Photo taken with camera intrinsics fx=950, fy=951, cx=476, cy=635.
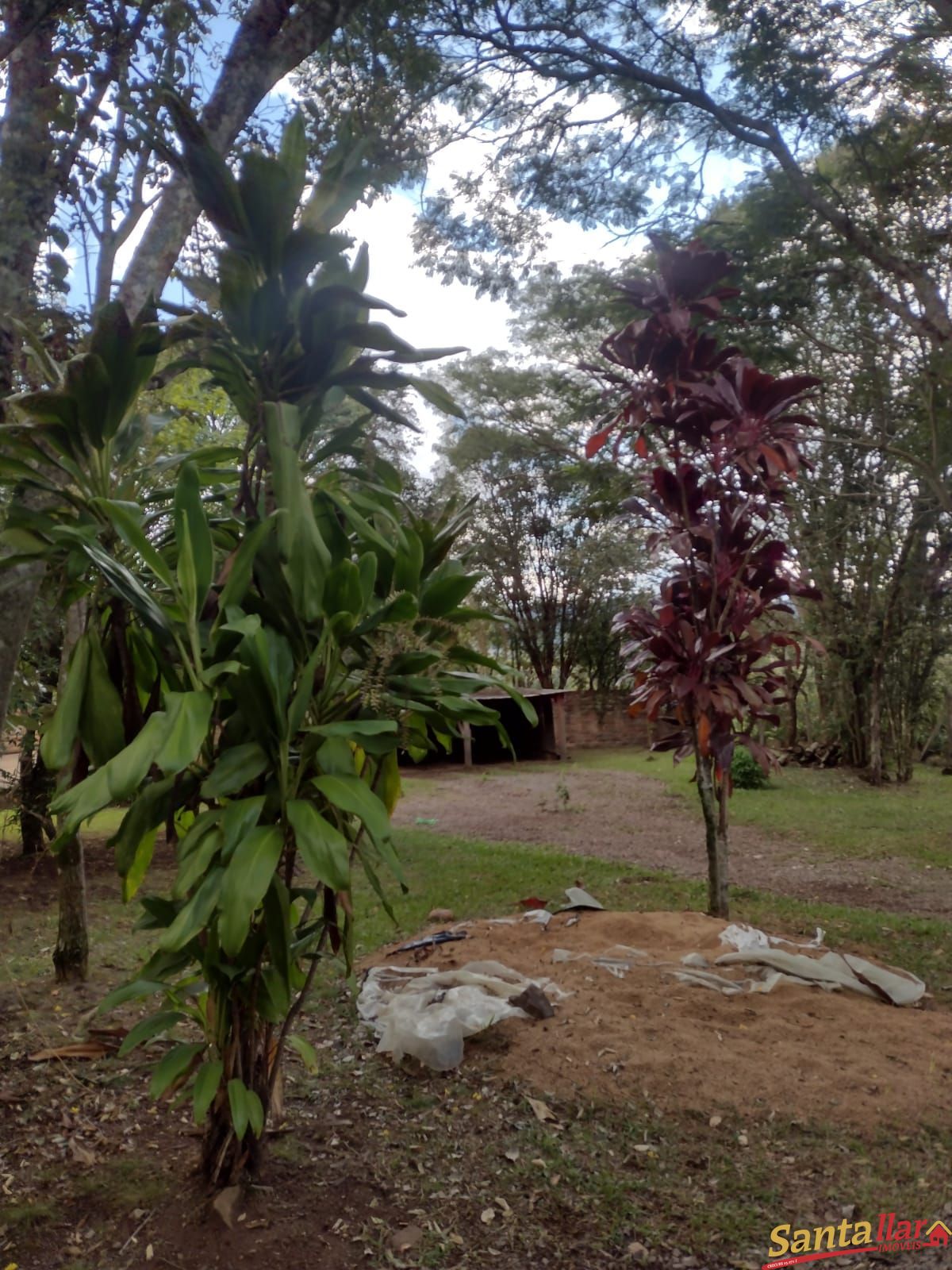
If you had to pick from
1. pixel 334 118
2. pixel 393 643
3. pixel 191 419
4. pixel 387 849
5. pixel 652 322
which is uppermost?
pixel 334 118

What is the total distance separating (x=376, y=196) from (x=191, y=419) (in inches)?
78.0

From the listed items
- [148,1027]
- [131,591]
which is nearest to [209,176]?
[131,591]

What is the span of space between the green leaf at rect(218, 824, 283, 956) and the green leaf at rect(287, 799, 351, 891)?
58mm

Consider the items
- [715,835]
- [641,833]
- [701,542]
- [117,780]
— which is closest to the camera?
[117,780]

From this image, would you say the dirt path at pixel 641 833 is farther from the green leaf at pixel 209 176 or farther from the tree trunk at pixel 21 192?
the green leaf at pixel 209 176

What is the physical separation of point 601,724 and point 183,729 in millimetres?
18836

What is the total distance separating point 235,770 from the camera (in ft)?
6.24

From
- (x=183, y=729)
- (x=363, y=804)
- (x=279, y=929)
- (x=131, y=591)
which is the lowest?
(x=279, y=929)

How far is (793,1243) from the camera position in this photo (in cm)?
217

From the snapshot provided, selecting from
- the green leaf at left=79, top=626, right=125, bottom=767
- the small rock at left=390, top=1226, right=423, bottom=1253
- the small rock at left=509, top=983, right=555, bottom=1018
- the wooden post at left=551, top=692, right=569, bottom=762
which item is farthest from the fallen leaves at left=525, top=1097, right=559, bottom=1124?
the wooden post at left=551, top=692, right=569, bottom=762

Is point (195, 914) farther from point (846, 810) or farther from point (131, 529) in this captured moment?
point (846, 810)

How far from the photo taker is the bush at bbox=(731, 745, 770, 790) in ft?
39.9

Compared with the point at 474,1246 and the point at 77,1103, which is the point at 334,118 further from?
the point at 474,1246

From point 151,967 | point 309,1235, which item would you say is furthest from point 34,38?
point 309,1235
